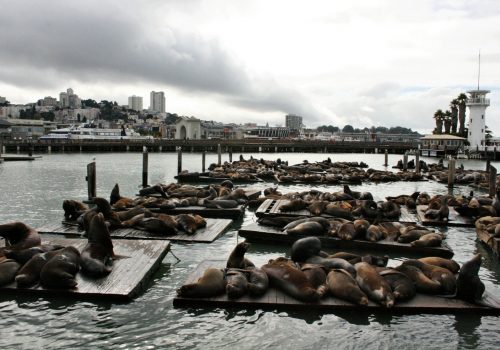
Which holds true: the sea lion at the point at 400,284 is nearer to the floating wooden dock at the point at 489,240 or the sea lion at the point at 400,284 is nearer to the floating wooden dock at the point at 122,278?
the floating wooden dock at the point at 122,278

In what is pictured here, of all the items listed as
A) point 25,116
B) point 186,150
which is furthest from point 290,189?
point 25,116

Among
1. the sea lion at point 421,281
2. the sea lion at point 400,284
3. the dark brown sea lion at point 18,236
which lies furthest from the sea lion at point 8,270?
the sea lion at point 421,281

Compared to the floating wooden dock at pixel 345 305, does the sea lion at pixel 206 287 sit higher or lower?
higher

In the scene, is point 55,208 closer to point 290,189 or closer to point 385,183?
point 290,189

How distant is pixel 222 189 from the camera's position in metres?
16.0

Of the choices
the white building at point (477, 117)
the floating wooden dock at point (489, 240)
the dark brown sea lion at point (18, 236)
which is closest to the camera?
the dark brown sea lion at point (18, 236)

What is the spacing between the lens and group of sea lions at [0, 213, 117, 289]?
6625 millimetres

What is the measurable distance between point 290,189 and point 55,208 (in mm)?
Result: 10874

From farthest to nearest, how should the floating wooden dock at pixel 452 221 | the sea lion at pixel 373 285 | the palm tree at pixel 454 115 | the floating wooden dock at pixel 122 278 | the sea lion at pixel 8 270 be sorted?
the palm tree at pixel 454 115 → the floating wooden dock at pixel 452 221 → the sea lion at pixel 8 270 → the floating wooden dock at pixel 122 278 → the sea lion at pixel 373 285

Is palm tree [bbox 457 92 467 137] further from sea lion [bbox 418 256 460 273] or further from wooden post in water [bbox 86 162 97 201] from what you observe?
sea lion [bbox 418 256 460 273]

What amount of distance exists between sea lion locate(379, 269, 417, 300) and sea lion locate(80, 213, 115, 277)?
3847 mm

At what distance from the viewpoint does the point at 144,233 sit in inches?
396

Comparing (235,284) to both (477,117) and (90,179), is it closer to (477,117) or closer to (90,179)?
(90,179)

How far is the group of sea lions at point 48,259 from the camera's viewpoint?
6625 mm
